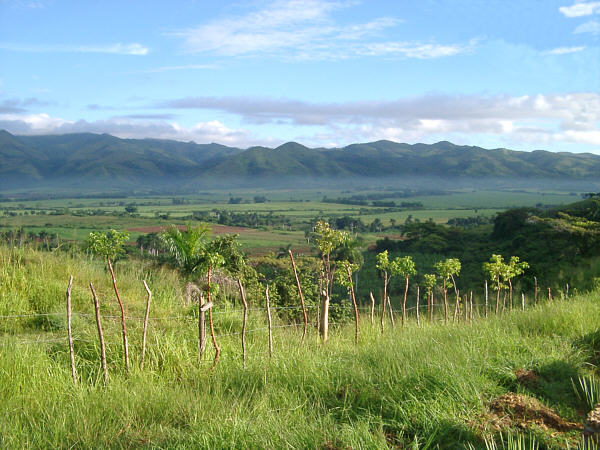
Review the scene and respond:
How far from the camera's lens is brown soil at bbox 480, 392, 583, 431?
480 centimetres

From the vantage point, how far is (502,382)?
581 centimetres

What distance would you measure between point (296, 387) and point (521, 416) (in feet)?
7.97

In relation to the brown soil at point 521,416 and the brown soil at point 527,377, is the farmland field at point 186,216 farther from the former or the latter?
the brown soil at point 521,416

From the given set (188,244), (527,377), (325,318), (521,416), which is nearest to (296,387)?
(521,416)

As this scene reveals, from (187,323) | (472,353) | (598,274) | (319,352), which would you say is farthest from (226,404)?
(598,274)

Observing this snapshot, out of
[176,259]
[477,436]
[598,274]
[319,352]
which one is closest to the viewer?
[477,436]

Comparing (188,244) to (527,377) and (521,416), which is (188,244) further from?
(521,416)

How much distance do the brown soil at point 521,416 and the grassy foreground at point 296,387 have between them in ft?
0.12

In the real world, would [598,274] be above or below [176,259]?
below

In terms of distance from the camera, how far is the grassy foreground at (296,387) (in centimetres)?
457

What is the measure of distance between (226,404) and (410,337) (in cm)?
340

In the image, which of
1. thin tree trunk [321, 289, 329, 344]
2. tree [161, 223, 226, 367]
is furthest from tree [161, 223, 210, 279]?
thin tree trunk [321, 289, 329, 344]

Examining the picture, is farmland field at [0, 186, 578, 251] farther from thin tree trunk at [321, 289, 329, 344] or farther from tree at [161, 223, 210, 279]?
thin tree trunk at [321, 289, 329, 344]

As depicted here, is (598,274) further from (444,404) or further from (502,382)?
(444,404)
